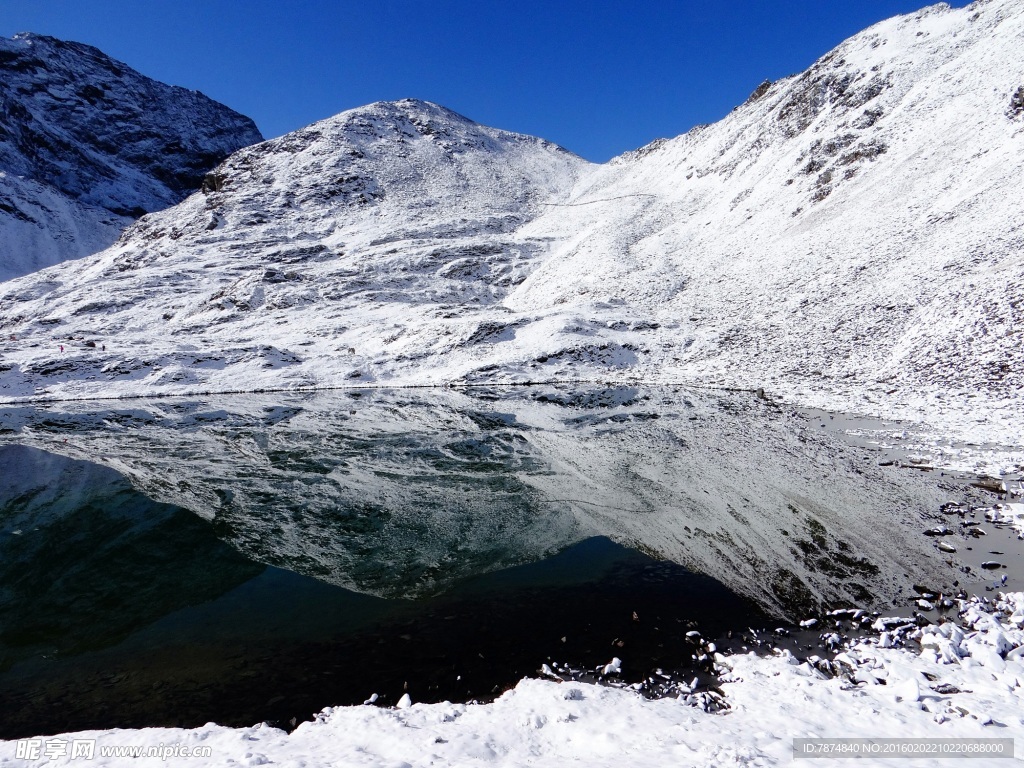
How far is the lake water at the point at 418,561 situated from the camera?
777 cm

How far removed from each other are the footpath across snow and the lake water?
734mm

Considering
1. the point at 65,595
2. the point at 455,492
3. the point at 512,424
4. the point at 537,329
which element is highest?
the point at 537,329

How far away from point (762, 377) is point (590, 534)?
925 inches

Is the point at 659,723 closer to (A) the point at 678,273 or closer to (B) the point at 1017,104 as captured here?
→ (A) the point at 678,273

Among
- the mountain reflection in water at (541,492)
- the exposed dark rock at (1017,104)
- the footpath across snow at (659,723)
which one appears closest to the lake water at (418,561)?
the mountain reflection in water at (541,492)

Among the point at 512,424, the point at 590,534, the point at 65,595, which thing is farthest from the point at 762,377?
the point at 65,595

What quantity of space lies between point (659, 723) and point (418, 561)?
22.6ft

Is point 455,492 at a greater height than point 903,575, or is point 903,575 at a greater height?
point 455,492

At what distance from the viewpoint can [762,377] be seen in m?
31.1

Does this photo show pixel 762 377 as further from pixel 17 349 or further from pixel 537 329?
pixel 17 349

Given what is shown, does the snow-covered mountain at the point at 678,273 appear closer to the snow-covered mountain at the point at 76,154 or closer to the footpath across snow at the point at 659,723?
the footpath across snow at the point at 659,723

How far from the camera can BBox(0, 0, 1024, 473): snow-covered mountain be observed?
1159 inches

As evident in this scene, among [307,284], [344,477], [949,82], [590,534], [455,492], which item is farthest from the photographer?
[307,284]

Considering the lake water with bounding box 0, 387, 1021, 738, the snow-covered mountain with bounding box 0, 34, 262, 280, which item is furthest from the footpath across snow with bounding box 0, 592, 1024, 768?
the snow-covered mountain with bounding box 0, 34, 262, 280
